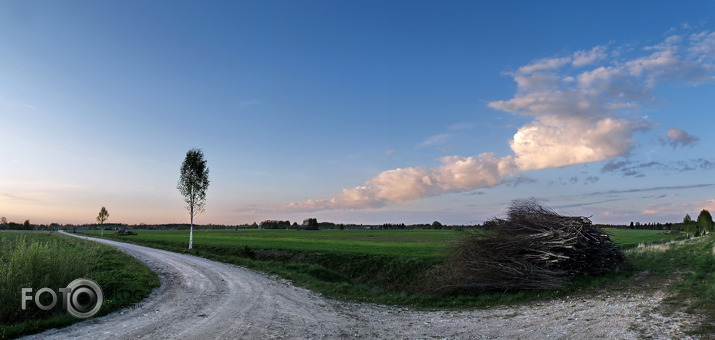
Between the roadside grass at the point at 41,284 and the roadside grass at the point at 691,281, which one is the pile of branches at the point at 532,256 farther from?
the roadside grass at the point at 41,284

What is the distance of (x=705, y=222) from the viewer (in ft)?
249

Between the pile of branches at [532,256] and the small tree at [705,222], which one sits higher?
the pile of branches at [532,256]

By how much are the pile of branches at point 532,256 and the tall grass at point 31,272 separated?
50.1ft

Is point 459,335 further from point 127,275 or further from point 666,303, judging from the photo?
point 127,275

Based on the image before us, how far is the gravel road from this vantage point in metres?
9.88

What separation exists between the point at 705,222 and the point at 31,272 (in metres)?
103

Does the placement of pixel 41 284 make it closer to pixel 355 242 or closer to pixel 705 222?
pixel 355 242

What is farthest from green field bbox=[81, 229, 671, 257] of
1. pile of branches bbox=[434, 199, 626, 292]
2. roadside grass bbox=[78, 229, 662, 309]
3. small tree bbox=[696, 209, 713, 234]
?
small tree bbox=[696, 209, 713, 234]

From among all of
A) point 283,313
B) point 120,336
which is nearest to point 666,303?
point 283,313

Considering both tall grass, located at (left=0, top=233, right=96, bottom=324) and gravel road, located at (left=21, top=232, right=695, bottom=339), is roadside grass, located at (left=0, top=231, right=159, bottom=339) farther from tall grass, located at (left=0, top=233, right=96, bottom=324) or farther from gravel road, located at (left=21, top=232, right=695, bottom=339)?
gravel road, located at (left=21, top=232, right=695, bottom=339)
